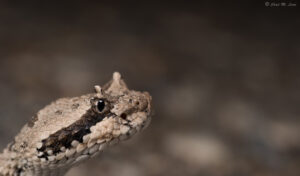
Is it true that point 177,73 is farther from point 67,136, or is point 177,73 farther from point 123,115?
point 67,136

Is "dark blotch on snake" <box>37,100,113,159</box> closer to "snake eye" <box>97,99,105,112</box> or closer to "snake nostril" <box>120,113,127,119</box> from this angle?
"snake eye" <box>97,99,105,112</box>

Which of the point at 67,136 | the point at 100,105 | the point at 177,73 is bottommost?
the point at 67,136

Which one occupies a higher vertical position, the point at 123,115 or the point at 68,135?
the point at 123,115

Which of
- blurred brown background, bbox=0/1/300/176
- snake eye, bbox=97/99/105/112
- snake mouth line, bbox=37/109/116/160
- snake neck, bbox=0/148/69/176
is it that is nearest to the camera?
snake mouth line, bbox=37/109/116/160

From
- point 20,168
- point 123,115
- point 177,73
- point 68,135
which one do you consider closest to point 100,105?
point 123,115

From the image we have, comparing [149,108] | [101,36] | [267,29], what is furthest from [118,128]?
[267,29]

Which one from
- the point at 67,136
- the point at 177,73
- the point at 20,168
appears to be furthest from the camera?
the point at 177,73

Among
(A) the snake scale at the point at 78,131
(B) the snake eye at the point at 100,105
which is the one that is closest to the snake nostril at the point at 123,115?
(A) the snake scale at the point at 78,131

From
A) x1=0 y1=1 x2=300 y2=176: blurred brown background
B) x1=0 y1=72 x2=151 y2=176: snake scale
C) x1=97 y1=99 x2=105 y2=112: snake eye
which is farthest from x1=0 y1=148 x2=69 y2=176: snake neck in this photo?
x1=0 y1=1 x2=300 y2=176: blurred brown background
